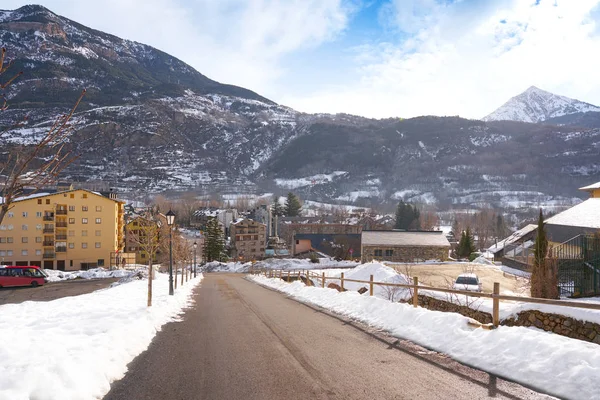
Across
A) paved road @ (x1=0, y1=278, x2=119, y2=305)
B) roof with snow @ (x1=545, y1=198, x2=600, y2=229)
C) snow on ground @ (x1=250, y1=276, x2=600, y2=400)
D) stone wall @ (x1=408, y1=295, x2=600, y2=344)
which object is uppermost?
roof with snow @ (x1=545, y1=198, x2=600, y2=229)

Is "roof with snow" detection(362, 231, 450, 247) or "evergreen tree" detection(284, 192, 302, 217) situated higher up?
"evergreen tree" detection(284, 192, 302, 217)

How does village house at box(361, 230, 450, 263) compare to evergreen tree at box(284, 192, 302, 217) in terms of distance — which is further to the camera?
evergreen tree at box(284, 192, 302, 217)

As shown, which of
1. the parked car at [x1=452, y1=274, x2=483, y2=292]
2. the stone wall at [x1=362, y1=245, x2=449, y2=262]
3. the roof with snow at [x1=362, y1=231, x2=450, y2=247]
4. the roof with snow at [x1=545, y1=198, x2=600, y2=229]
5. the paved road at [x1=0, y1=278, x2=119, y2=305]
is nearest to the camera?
the roof with snow at [x1=545, y1=198, x2=600, y2=229]

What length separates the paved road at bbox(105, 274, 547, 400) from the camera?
5719 mm

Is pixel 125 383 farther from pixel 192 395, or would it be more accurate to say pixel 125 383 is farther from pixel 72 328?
pixel 72 328

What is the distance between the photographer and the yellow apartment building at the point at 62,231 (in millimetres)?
69375

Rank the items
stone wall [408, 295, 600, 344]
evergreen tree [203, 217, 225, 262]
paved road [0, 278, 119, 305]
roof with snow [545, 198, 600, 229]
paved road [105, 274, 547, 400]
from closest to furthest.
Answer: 1. paved road [105, 274, 547, 400]
2. stone wall [408, 295, 600, 344]
3. roof with snow [545, 198, 600, 229]
4. paved road [0, 278, 119, 305]
5. evergreen tree [203, 217, 225, 262]

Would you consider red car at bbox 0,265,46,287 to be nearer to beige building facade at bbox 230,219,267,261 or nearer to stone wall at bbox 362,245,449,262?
stone wall at bbox 362,245,449,262

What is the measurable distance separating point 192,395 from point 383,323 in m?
6.37

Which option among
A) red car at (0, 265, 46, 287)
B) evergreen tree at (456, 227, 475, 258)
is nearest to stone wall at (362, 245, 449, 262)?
evergreen tree at (456, 227, 475, 258)

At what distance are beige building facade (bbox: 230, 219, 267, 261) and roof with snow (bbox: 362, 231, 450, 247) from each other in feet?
157

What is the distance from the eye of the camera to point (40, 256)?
70.7 metres

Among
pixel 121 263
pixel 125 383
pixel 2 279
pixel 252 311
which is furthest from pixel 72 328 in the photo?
pixel 121 263

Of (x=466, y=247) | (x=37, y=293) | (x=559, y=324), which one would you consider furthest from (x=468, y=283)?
(x=466, y=247)
